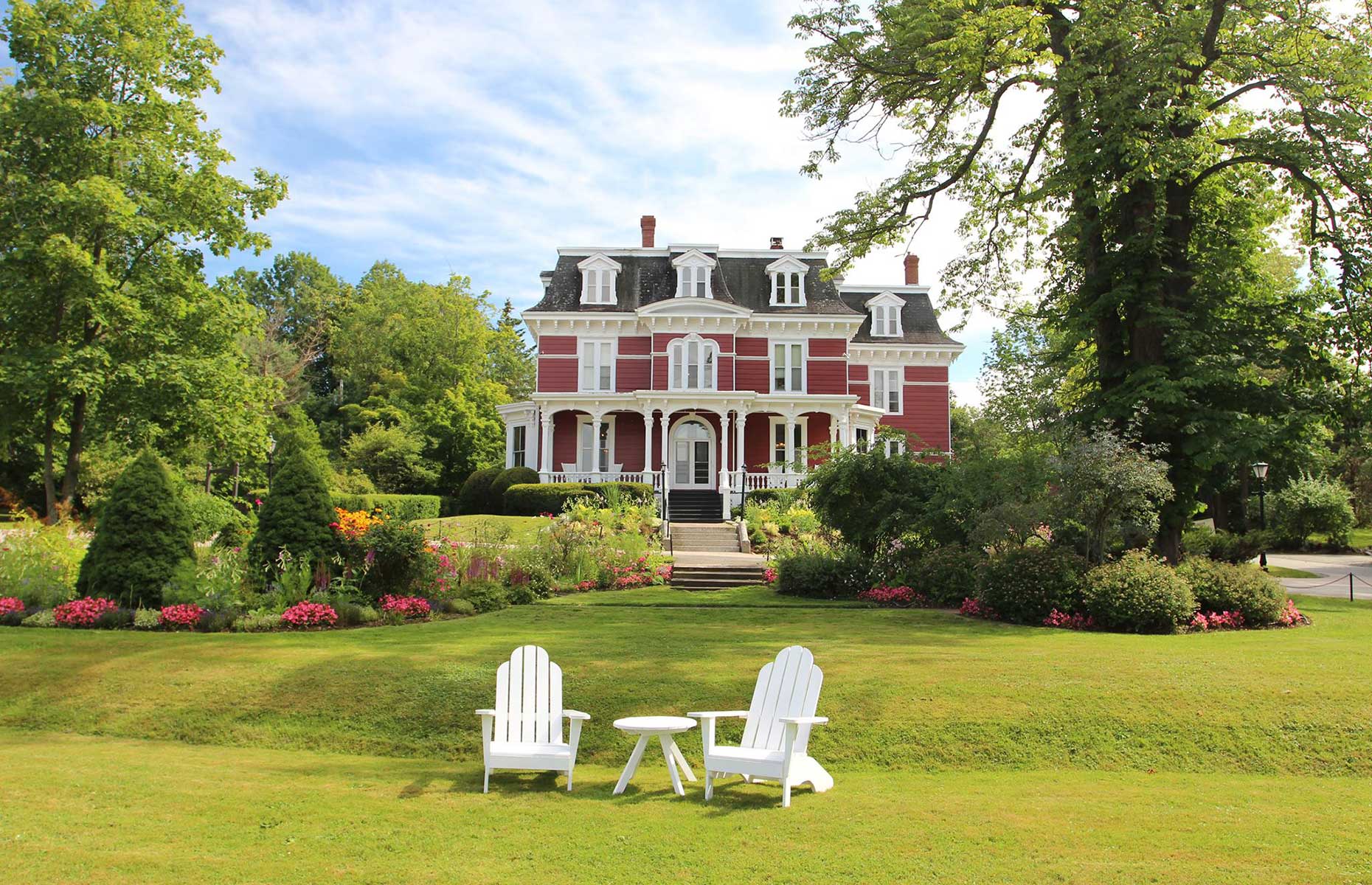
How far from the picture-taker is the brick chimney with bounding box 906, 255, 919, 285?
4806 cm

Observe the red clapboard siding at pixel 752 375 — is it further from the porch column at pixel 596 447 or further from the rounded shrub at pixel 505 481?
the rounded shrub at pixel 505 481

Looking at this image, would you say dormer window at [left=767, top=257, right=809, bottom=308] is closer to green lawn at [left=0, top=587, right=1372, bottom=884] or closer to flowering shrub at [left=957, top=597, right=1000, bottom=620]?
flowering shrub at [left=957, top=597, right=1000, bottom=620]

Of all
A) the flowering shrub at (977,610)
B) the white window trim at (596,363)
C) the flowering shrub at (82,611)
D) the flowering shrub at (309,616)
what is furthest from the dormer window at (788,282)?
the flowering shrub at (82,611)

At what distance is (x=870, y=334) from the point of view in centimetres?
4269

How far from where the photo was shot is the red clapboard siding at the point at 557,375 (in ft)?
124

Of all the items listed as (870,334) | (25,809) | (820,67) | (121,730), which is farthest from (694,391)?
(25,809)

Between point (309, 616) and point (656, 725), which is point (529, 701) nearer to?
point (656, 725)

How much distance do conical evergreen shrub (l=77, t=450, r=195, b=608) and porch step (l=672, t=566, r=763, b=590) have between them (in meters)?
9.78

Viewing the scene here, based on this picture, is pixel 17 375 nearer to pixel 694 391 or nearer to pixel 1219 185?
pixel 694 391

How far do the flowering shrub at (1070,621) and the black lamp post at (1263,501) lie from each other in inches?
321

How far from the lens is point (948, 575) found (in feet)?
55.5

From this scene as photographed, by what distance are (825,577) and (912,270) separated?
1290 inches

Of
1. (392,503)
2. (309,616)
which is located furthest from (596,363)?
(309,616)

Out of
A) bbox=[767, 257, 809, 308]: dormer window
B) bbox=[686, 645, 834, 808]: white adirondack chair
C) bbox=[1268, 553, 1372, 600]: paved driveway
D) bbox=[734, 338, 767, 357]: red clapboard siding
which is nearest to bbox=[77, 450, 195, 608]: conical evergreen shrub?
bbox=[686, 645, 834, 808]: white adirondack chair
